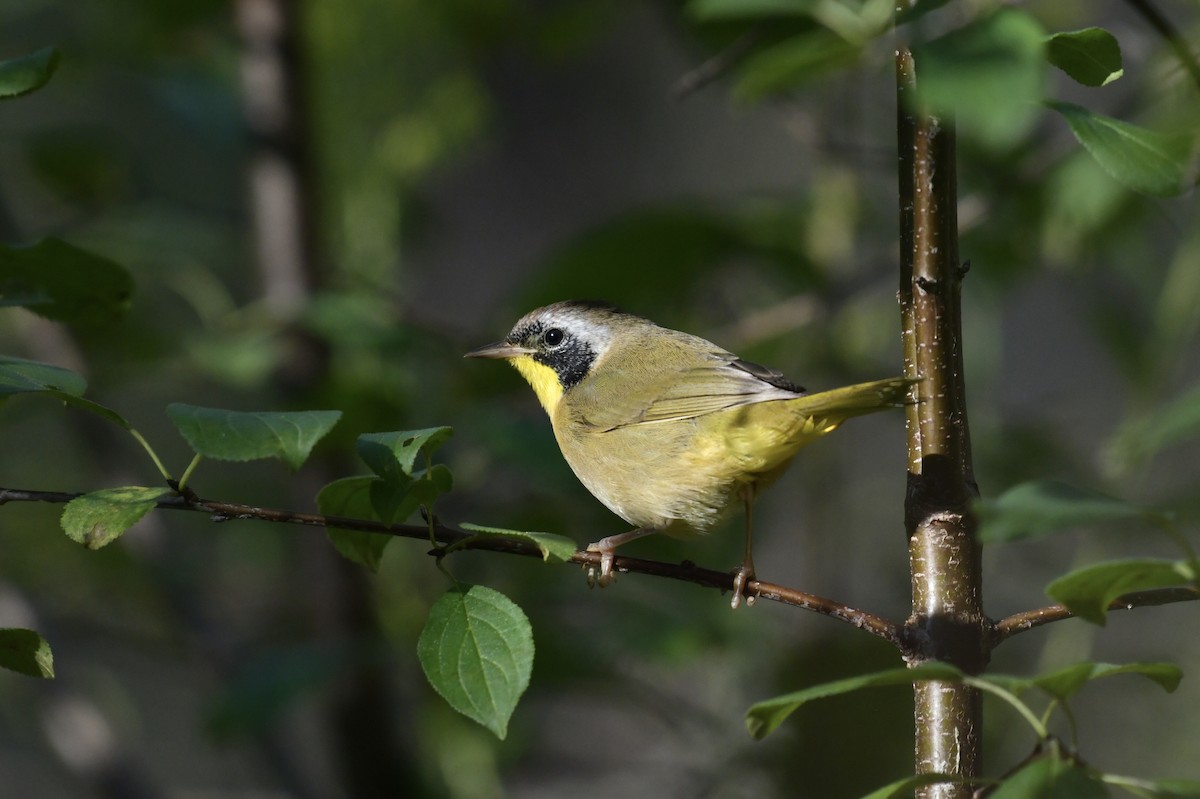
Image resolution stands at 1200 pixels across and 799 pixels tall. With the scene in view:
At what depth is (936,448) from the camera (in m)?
1.32

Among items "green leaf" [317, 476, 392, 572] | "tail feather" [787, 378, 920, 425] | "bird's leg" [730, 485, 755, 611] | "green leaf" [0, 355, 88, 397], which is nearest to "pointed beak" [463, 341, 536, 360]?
"bird's leg" [730, 485, 755, 611]

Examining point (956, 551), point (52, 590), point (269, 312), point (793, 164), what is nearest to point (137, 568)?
point (52, 590)

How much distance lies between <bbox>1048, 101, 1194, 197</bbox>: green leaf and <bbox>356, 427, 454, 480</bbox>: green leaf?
74 cm

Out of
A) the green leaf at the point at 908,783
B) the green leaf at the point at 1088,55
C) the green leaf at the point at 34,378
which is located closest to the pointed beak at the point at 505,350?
the green leaf at the point at 34,378

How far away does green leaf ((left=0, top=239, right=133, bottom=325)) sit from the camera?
1.50m

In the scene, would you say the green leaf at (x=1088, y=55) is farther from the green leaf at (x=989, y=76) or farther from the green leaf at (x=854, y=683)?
the green leaf at (x=854, y=683)

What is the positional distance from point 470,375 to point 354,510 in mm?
1900

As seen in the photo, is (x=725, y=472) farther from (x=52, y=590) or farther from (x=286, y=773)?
(x=52, y=590)

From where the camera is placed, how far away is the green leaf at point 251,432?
3.78ft

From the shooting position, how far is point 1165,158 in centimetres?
124

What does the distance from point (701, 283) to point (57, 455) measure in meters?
2.41

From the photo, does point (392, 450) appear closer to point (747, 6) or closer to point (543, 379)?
point (747, 6)

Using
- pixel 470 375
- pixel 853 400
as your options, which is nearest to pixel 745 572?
pixel 853 400

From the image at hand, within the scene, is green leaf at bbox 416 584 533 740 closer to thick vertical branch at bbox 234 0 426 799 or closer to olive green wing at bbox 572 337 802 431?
olive green wing at bbox 572 337 802 431
